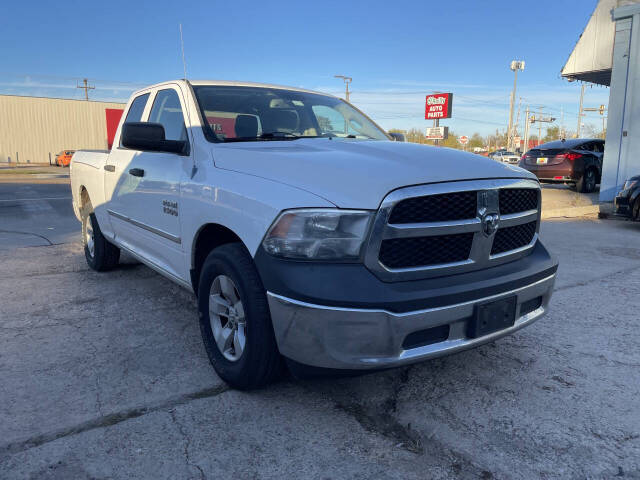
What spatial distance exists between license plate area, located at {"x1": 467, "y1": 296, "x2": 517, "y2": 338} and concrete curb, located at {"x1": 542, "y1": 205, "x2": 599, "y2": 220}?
9029 millimetres

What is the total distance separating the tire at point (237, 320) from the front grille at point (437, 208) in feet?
2.49

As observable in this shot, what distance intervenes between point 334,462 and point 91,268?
421cm

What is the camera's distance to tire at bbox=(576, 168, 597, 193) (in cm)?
1342

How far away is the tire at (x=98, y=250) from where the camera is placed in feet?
16.7

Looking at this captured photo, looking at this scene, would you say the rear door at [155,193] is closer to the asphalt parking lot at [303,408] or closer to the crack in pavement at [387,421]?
the asphalt parking lot at [303,408]

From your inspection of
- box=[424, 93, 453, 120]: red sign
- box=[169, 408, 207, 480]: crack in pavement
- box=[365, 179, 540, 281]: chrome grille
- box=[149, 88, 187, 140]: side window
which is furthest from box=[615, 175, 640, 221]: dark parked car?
box=[424, 93, 453, 120]: red sign

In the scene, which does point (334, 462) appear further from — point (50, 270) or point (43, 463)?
point (50, 270)

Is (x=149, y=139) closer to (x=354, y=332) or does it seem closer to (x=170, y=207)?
(x=170, y=207)

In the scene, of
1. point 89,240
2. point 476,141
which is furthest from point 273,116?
point 476,141

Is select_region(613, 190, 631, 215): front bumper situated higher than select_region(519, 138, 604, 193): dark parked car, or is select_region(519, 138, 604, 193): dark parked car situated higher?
select_region(519, 138, 604, 193): dark parked car

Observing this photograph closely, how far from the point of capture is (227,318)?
280 centimetres

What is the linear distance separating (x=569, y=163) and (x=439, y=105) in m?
15.0

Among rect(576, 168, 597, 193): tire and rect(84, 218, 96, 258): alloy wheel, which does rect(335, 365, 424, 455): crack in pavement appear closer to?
rect(84, 218, 96, 258): alloy wheel

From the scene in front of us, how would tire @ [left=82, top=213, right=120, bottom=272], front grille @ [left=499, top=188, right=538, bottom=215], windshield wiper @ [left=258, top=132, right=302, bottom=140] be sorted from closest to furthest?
front grille @ [left=499, top=188, right=538, bottom=215] → windshield wiper @ [left=258, top=132, right=302, bottom=140] → tire @ [left=82, top=213, right=120, bottom=272]
